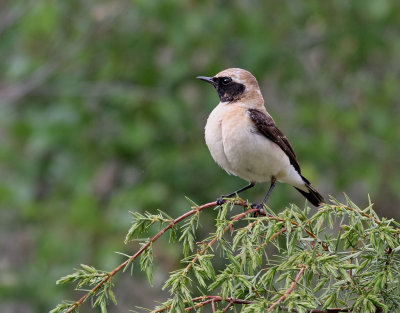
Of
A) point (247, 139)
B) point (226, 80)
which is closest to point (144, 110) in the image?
point (226, 80)

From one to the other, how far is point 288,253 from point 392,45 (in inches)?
259

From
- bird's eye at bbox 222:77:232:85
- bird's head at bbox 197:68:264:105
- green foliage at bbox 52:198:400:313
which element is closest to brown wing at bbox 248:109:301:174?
bird's head at bbox 197:68:264:105

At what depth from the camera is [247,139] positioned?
164 inches

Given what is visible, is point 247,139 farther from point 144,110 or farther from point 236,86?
point 144,110

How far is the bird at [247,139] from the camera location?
412 cm

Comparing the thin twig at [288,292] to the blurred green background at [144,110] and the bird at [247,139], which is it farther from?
the blurred green background at [144,110]

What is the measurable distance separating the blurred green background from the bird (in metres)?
2.18

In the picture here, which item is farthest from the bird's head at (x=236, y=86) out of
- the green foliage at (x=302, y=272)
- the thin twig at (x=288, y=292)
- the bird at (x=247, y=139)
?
the thin twig at (x=288, y=292)

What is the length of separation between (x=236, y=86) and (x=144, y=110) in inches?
114

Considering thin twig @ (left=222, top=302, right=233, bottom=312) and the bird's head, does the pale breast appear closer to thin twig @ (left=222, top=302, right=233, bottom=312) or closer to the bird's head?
the bird's head

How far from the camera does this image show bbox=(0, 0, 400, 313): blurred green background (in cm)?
705

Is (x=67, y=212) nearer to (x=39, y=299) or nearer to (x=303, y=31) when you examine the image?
(x=39, y=299)

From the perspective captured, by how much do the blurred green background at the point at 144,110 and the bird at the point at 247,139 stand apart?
2.18 metres

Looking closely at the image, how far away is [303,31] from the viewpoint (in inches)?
338
